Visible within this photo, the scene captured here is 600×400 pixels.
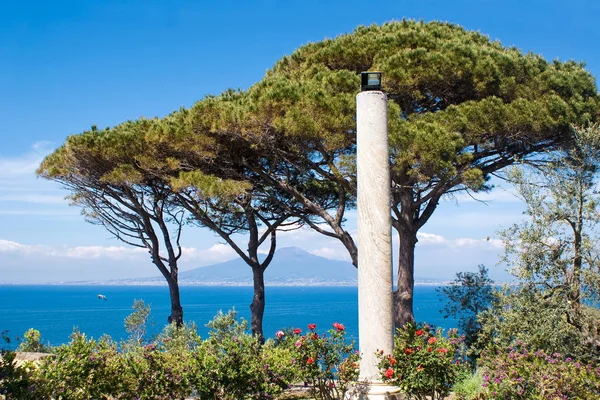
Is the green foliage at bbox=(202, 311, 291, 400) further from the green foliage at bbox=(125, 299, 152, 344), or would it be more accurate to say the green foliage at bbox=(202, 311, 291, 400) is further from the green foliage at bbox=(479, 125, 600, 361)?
the green foliage at bbox=(125, 299, 152, 344)

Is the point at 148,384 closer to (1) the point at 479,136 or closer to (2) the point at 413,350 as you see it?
(2) the point at 413,350

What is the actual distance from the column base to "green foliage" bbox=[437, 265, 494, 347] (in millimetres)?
5781

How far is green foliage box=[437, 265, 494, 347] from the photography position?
11605mm

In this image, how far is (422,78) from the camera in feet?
34.9

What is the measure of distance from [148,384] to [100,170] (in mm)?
7159

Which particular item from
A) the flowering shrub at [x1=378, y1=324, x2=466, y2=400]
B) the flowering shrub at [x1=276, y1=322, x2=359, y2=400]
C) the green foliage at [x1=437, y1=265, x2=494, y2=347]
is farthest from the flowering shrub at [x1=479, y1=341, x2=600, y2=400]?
the green foliage at [x1=437, y1=265, x2=494, y2=347]

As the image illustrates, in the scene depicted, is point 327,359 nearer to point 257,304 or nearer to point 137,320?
point 257,304

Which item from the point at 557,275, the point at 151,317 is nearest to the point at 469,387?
the point at 557,275

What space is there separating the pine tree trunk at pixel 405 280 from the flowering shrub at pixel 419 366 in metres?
4.74

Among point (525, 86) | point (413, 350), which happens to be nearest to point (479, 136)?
point (525, 86)

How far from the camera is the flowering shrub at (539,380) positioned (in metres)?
5.86

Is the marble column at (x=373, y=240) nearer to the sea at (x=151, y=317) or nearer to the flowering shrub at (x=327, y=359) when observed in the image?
the flowering shrub at (x=327, y=359)

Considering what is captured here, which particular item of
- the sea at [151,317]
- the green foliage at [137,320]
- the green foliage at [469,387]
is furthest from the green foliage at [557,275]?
the green foliage at [137,320]

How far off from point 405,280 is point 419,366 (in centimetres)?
523
